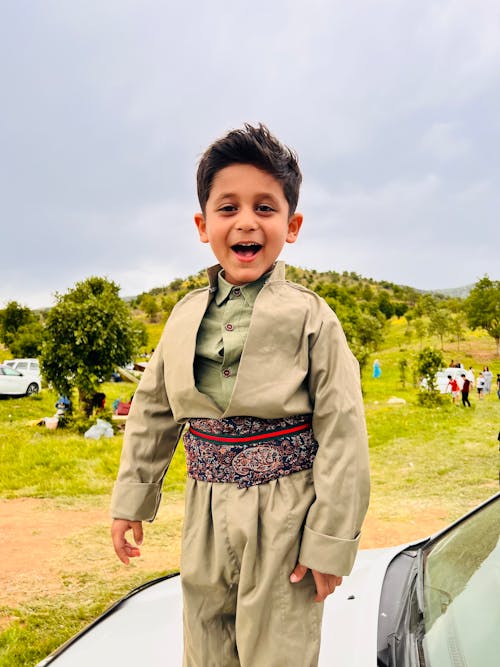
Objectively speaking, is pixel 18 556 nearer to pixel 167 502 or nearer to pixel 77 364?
pixel 167 502

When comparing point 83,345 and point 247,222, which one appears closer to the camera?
point 247,222

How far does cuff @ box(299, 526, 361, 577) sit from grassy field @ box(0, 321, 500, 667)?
235 centimetres

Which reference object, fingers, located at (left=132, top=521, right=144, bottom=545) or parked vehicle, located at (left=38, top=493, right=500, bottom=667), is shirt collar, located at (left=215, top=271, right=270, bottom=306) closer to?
fingers, located at (left=132, top=521, right=144, bottom=545)

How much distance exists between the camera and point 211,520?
1.30m

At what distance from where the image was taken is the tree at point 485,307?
2970 cm

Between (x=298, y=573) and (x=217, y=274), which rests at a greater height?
(x=217, y=274)

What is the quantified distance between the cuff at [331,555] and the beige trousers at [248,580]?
0.06 metres

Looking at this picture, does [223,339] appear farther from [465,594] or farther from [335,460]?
[465,594]

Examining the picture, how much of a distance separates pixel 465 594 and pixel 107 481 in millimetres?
6018

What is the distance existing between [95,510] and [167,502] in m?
0.86

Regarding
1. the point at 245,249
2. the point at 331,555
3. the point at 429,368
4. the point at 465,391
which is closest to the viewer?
the point at 331,555

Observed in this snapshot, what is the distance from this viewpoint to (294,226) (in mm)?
1459

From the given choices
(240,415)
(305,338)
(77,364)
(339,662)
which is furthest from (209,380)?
(77,364)

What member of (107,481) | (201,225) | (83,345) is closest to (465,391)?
(83,345)
